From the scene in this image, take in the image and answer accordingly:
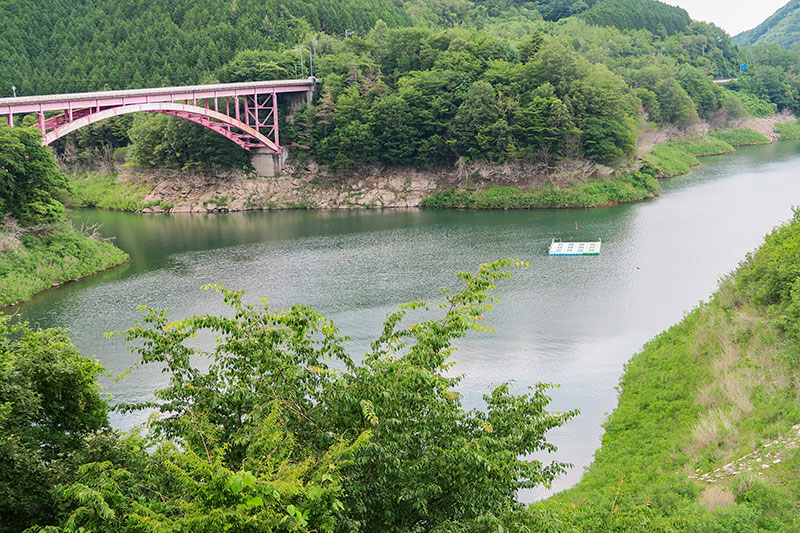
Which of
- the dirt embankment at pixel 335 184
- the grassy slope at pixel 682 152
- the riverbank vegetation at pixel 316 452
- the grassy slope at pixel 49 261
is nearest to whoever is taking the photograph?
the riverbank vegetation at pixel 316 452

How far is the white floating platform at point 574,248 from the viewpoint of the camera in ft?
125

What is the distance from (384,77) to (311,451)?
55.1 m

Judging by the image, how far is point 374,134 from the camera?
5869cm

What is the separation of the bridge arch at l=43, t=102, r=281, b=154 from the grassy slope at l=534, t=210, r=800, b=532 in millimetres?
33349

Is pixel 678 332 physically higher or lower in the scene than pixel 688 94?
lower

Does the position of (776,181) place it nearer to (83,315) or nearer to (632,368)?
(632,368)

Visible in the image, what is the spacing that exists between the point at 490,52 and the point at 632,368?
41.2 metres

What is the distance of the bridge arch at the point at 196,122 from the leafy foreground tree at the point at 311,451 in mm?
34394

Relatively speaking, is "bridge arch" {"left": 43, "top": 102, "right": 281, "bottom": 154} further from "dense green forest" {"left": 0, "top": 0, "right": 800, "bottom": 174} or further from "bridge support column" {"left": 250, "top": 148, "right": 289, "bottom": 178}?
"dense green forest" {"left": 0, "top": 0, "right": 800, "bottom": 174}

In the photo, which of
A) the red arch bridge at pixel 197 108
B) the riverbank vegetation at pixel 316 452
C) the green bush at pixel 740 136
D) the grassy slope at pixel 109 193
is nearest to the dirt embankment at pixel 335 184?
the grassy slope at pixel 109 193

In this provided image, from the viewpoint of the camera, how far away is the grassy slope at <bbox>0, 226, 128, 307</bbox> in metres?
33.7

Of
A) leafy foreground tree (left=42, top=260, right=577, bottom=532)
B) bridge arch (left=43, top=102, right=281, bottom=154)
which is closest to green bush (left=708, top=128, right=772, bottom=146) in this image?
bridge arch (left=43, top=102, right=281, bottom=154)

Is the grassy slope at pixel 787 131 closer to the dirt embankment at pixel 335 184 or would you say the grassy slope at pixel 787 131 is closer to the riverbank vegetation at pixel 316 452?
→ the dirt embankment at pixel 335 184

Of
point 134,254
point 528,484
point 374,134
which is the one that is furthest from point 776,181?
point 528,484
